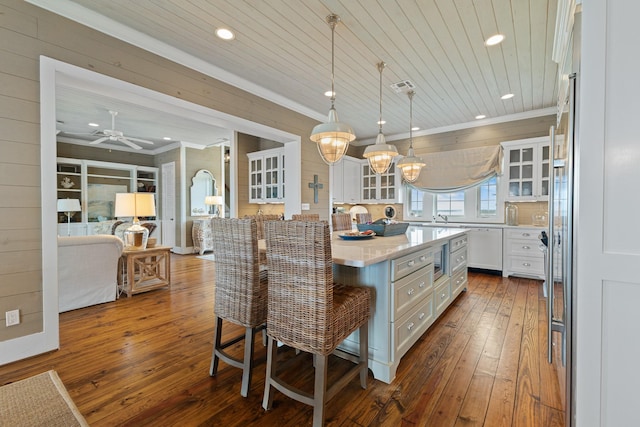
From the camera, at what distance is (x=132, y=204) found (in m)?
3.61

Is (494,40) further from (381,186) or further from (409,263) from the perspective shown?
(381,186)

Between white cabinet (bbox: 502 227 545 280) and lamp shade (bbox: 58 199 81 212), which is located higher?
lamp shade (bbox: 58 199 81 212)

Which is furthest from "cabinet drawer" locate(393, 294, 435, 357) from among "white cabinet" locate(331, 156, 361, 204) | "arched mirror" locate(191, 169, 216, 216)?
"arched mirror" locate(191, 169, 216, 216)

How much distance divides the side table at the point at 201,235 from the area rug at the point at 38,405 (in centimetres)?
555

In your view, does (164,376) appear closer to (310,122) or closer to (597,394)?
(597,394)

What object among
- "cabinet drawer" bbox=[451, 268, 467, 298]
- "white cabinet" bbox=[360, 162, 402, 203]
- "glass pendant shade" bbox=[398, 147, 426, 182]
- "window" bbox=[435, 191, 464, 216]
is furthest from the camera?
"white cabinet" bbox=[360, 162, 402, 203]

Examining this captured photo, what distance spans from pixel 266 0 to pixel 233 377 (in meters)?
2.84

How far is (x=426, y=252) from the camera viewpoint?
2.34 m

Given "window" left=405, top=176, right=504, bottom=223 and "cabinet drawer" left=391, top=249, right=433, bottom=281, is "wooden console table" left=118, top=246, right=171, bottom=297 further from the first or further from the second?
"window" left=405, top=176, right=504, bottom=223

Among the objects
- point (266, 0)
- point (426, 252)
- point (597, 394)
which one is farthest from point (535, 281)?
point (266, 0)

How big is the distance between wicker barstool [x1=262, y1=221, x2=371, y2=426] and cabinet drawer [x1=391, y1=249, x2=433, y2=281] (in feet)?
1.10

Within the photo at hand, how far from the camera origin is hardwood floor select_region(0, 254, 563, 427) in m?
1.55

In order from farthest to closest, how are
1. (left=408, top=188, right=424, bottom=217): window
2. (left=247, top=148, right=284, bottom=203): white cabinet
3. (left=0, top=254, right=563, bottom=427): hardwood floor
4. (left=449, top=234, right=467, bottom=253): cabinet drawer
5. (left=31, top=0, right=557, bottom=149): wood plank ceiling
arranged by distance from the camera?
(left=408, top=188, right=424, bottom=217): window
(left=247, top=148, right=284, bottom=203): white cabinet
(left=449, top=234, right=467, bottom=253): cabinet drawer
(left=31, top=0, right=557, bottom=149): wood plank ceiling
(left=0, top=254, right=563, bottom=427): hardwood floor

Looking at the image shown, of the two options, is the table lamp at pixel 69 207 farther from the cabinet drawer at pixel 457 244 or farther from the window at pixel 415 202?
the cabinet drawer at pixel 457 244
